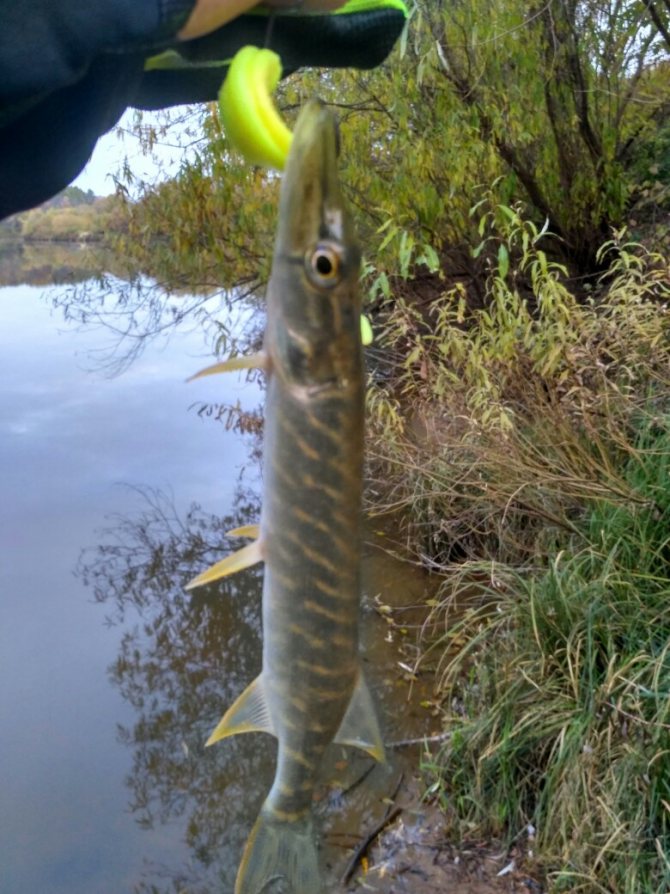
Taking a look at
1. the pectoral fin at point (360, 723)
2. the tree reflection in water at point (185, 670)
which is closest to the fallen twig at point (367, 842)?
the tree reflection in water at point (185, 670)

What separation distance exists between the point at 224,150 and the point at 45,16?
16.8ft

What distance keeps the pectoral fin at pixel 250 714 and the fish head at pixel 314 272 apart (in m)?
0.49

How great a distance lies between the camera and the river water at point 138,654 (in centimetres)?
405

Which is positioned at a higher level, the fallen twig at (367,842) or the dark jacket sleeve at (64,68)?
the dark jacket sleeve at (64,68)

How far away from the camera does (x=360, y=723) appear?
1.31 m

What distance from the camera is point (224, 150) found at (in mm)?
5883

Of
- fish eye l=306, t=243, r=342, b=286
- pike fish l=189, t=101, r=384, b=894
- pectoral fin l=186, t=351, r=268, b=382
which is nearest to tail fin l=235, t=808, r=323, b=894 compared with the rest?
pike fish l=189, t=101, r=384, b=894

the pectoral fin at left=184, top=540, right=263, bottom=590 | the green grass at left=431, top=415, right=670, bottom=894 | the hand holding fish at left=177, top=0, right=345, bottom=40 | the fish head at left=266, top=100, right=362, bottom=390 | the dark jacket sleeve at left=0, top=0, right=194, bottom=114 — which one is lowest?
the green grass at left=431, top=415, right=670, bottom=894

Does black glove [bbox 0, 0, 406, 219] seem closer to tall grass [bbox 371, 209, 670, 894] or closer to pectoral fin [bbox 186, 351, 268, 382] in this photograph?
pectoral fin [bbox 186, 351, 268, 382]

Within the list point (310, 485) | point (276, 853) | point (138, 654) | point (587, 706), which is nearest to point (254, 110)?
point (310, 485)

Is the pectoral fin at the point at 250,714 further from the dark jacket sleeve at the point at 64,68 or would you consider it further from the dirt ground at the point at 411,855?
the dirt ground at the point at 411,855

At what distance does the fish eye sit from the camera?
1.04m

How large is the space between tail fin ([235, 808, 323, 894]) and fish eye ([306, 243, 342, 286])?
2.89 ft

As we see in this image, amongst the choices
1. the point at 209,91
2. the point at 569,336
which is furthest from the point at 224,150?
the point at 209,91
